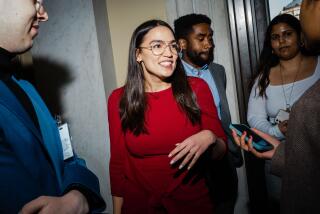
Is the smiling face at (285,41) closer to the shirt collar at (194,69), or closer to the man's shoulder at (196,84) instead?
the shirt collar at (194,69)

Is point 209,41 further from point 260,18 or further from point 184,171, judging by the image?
point 184,171

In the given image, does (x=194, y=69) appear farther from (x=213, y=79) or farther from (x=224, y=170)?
(x=224, y=170)

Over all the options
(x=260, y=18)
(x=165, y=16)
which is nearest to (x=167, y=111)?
(x=165, y=16)

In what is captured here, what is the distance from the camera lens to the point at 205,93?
6.81ft

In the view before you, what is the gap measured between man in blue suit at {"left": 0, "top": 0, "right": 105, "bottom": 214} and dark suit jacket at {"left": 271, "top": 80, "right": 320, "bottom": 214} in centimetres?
88

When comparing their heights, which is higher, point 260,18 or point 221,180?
point 260,18

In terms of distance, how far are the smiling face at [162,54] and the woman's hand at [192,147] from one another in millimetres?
571

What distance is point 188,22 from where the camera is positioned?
9.34 feet

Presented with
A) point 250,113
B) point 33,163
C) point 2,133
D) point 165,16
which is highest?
point 165,16

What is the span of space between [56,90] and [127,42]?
3.02 feet

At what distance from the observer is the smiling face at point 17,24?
3.79 ft

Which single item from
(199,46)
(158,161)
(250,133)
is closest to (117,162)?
(158,161)

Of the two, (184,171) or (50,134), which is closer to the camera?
(50,134)

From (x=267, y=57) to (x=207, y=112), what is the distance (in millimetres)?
1256
